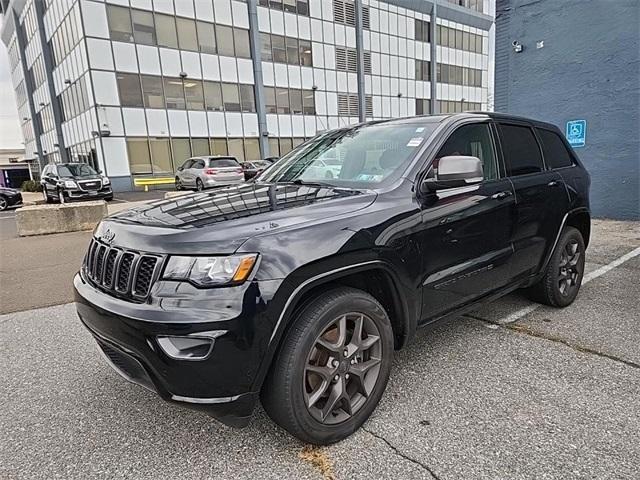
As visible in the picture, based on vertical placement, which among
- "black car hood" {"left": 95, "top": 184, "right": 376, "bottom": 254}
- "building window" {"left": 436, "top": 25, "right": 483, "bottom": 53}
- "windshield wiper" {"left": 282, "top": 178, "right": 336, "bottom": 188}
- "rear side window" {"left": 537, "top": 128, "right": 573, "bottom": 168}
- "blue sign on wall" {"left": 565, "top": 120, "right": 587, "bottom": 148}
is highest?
"building window" {"left": 436, "top": 25, "right": 483, "bottom": 53}

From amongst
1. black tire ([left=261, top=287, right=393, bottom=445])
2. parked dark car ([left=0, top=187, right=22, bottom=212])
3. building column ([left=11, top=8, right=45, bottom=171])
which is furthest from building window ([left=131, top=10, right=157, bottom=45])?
black tire ([left=261, top=287, right=393, bottom=445])

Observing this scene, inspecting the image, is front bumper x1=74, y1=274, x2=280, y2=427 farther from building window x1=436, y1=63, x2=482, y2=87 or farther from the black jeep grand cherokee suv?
building window x1=436, y1=63, x2=482, y2=87

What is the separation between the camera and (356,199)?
248 cm

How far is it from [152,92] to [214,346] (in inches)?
1010

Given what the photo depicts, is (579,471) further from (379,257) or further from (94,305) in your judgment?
(94,305)

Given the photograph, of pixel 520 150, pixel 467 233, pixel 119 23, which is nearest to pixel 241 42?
pixel 119 23

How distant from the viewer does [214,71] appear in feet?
86.2

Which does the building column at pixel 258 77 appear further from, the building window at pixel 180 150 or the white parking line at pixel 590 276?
the white parking line at pixel 590 276

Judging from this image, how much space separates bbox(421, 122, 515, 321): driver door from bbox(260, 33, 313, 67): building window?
91.2ft

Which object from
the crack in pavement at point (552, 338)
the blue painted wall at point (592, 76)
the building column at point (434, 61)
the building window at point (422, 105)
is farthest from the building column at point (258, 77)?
the crack in pavement at point (552, 338)

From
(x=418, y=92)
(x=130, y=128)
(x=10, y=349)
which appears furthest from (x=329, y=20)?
(x=10, y=349)

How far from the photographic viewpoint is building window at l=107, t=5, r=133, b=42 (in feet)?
74.5

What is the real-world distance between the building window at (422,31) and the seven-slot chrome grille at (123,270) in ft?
130

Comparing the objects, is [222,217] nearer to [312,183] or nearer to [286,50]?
[312,183]
